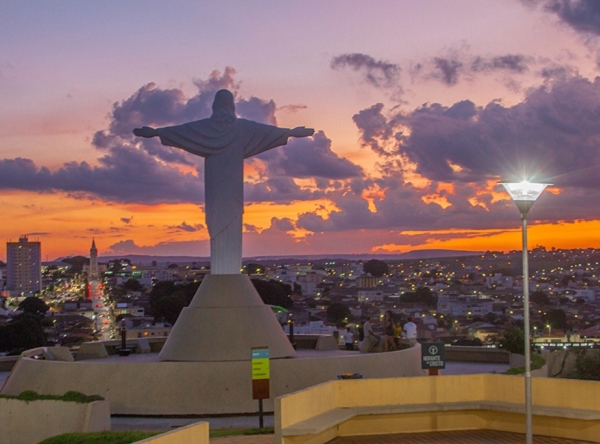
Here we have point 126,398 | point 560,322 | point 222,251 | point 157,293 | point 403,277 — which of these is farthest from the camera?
point 403,277

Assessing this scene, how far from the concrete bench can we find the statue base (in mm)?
5478

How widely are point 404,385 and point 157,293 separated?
6146 centimetres

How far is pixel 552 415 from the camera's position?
12.0 metres

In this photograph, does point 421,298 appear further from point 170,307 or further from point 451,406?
point 451,406

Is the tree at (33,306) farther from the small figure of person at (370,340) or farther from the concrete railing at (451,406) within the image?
the concrete railing at (451,406)

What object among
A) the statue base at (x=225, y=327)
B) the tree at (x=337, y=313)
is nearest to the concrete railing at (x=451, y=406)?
the statue base at (x=225, y=327)

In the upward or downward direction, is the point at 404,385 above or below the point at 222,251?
below

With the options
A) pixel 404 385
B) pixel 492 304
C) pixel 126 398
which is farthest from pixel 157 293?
pixel 404 385

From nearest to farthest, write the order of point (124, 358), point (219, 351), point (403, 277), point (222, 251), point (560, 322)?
1. point (219, 351)
2. point (222, 251)
3. point (124, 358)
4. point (560, 322)
5. point (403, 277)

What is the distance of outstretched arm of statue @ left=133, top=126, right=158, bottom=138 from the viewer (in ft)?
63.3

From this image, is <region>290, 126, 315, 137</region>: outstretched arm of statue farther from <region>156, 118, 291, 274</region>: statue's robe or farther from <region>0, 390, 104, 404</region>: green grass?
<region>0, 390, 104, 404</region>: green grass

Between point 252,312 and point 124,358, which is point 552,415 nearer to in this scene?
point 252,312

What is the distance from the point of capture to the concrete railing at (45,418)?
45.6ft

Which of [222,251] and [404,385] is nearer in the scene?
[404,385]
